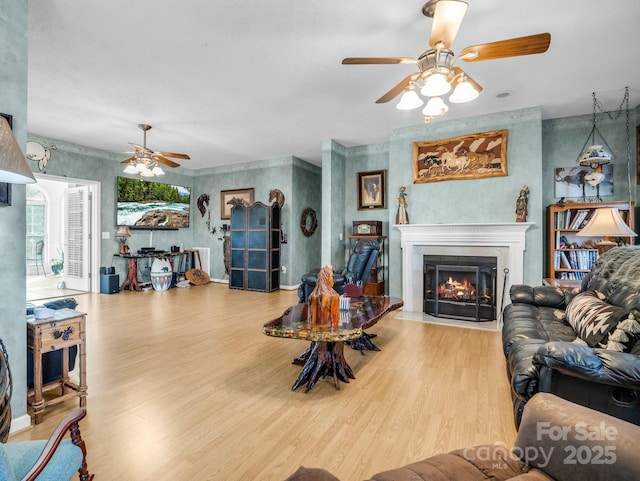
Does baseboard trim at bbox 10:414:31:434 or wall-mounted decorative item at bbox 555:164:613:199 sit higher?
wall-mounted decorative item at bbox 555:164:613:199

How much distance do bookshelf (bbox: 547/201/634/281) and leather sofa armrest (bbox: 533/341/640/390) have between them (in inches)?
126

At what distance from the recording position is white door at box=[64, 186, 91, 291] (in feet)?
21.0

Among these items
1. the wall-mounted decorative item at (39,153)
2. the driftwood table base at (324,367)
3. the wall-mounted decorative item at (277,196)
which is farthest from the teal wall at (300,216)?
the driftwood table base at (324,367)

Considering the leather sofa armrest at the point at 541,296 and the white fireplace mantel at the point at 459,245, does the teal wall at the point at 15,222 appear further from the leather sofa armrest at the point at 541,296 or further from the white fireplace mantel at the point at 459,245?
the white fireplace mantel at the point at 459,245

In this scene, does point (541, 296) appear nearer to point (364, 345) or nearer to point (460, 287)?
point (460, 287)

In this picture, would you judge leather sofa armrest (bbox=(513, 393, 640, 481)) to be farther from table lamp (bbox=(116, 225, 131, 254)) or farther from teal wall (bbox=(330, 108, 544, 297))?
table lamp (bbox=(116, 225, 131, 254))

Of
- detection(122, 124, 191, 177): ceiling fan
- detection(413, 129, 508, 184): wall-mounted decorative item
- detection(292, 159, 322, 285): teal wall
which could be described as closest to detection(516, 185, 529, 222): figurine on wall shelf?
detection(413, 129, 508, 184): wall-mounted decorative item

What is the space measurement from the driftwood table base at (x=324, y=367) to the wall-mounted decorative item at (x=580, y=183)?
3996mm

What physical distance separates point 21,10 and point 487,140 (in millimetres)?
4791

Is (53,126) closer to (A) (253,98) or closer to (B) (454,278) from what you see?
(A) (253,98)

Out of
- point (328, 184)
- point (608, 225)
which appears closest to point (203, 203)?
point (328, 184)

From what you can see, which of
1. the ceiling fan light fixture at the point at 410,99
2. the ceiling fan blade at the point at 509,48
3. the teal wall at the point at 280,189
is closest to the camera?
the ceiling fan blade at the point at 509,48

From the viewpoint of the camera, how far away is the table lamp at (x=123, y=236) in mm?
6535

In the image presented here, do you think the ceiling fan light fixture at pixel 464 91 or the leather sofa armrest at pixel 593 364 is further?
the ceiling fan light fixture at pixel 464 91
